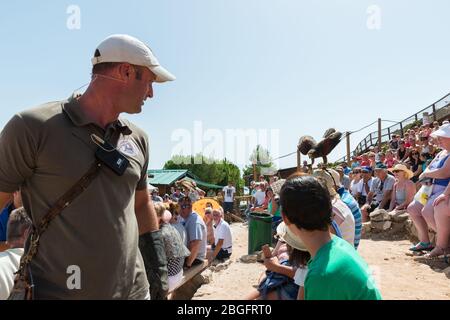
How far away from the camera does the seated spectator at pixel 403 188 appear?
8.25 m

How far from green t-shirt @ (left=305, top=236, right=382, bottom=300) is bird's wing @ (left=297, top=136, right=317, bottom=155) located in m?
2.56

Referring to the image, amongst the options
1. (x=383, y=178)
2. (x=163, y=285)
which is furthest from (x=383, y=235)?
(x=163, y=285)

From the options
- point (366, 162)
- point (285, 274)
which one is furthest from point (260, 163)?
point (285, 274)

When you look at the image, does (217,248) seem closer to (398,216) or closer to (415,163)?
(398,216)

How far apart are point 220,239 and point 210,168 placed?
40.0 metres

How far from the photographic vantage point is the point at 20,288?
1.46 metres

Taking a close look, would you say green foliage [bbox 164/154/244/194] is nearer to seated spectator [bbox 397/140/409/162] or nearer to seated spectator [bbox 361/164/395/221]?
seated spectator [bbox 397/140/409/162]

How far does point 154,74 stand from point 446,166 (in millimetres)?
5008

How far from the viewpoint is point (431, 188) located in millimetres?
6055

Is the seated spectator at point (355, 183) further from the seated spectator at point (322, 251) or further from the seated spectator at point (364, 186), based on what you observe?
the seated spectator at point (322, 251)

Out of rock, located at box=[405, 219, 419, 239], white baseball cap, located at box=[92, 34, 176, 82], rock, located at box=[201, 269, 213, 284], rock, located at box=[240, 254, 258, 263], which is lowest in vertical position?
rock, located at box=[240, 254, 258, 263]

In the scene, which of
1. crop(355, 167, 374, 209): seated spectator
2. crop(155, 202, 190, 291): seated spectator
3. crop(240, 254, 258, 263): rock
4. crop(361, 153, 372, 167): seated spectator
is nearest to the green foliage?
crop(361, 153, 372, 167): seated spectator

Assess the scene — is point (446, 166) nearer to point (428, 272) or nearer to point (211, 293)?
point (428, 272)

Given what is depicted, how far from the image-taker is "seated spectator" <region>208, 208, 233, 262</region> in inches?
307
